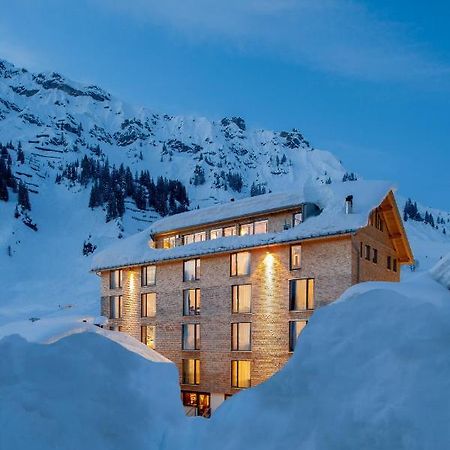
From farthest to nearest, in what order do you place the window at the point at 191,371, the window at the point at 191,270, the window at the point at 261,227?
the window at the point at 191,270, the window at the point at 191,371, the window at the point at 261,227

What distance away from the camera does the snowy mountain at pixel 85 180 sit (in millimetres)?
65062

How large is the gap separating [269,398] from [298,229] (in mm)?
18167

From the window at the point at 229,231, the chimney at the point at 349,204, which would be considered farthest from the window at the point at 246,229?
the chimney at the point at 349,204

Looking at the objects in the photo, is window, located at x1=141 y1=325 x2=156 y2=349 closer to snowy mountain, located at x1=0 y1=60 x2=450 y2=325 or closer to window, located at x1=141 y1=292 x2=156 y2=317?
window, located at x1=141 y1=292 x2=156 y2=317

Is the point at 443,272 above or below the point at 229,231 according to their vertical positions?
below

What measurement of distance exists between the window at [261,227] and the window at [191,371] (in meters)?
8.63

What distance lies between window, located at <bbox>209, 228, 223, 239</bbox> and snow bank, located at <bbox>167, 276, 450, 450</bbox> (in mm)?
22575

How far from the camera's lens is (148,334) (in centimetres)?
3322

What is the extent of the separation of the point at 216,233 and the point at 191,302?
4637 millimetres

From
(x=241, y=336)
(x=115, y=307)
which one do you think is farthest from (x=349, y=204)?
(x=115, y=307)

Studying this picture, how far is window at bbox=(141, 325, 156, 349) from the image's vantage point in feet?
108

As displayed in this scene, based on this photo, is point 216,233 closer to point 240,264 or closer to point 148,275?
point 240,264

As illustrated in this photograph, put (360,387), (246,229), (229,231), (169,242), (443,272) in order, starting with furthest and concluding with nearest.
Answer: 1. (169,242)
2. (229,231)
3. (246,229)
4. (443,272)
5. (360,387)

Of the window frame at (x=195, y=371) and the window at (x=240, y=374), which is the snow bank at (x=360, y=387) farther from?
the window frame at (x=195, y=371)
